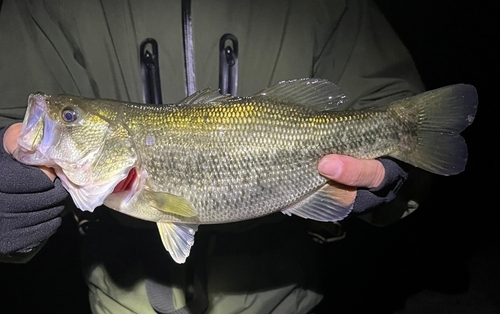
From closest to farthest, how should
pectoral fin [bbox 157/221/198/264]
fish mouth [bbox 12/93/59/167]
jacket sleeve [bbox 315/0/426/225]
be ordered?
fish mouth [bbox 12/93/59/167] < pectoral fin [bbox 157/221/198/264] < jacket sleeve [bbox 315/0/426/225]

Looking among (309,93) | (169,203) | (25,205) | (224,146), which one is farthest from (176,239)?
(309,93)

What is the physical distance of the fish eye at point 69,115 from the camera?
4.03 ft

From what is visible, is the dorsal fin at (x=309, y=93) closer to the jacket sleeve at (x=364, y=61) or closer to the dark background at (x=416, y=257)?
the jacket sleeve at (x=364, y=61)

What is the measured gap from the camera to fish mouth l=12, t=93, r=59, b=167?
1173 millimetres

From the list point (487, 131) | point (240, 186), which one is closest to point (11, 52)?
point (240, 186)

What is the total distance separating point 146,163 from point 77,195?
6.8 inches

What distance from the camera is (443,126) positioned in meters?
1.32

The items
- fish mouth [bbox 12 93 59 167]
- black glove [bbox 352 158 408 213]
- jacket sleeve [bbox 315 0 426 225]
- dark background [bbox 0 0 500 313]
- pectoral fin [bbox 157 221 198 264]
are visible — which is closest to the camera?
fish mouth [bbox 12 93 59 167]

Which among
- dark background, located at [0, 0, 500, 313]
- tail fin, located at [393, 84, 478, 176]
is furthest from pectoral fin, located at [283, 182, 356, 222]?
dark background, located at [0, 0, 500, 313]

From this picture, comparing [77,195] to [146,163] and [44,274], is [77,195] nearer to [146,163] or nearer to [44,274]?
[146,163]

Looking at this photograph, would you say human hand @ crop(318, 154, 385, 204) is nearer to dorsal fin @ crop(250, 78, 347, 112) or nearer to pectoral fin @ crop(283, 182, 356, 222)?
pectoral fin @ crop(283, 182, 356, 222)

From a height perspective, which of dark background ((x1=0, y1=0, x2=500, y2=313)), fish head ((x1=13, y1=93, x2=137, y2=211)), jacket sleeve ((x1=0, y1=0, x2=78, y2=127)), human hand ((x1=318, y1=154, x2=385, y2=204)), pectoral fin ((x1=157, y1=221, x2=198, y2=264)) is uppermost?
jacket sleeve ((x1=0, y1=0, x2=78, y2=127))

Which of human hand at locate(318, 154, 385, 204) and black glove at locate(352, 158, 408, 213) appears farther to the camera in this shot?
black glove at locate(352, 158, 408, 213)

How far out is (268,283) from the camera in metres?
1.58
